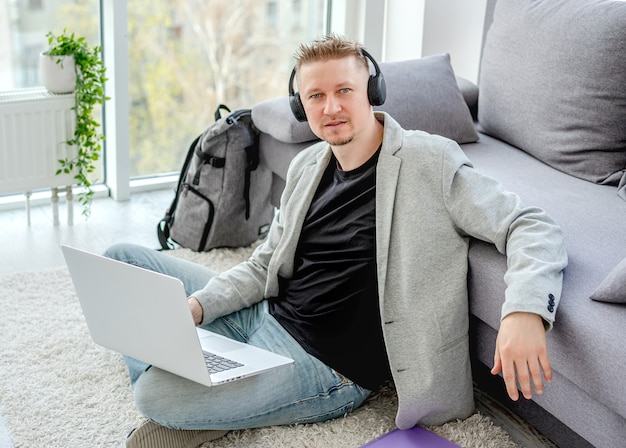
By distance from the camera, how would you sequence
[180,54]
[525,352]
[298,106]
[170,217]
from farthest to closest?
1. [180,54]
2. [170,217]
3. [298,106]
4. [525,352]

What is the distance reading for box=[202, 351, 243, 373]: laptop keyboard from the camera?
173cm

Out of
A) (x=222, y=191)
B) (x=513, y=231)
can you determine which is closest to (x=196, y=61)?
(x=222, y=191)

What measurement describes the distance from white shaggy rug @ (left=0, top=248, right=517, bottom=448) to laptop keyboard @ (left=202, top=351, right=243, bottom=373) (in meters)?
0.20

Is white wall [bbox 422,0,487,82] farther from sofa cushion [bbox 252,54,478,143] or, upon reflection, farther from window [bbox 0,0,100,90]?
window [bbox 0,0,100,90]

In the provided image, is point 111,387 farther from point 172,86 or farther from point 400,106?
point 172,86

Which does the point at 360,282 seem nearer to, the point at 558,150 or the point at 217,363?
the point at 217,363

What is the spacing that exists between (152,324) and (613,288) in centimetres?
89

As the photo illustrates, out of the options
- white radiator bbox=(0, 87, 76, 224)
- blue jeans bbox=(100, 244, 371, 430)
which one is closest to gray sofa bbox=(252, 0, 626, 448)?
blue jeans bbox=(100, 244, 371, 430)

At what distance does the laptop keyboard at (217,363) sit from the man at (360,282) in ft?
0.16

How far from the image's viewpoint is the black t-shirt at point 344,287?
182 centimetres

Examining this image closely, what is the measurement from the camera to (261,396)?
1.77 meters

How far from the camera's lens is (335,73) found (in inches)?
70.9

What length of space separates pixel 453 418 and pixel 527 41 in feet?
3.87

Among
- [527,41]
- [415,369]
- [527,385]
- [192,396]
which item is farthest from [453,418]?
[527,41]
